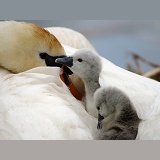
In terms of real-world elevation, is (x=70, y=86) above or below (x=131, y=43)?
above

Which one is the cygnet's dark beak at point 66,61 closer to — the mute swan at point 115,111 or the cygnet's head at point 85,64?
the cygnet's head at point 85,64

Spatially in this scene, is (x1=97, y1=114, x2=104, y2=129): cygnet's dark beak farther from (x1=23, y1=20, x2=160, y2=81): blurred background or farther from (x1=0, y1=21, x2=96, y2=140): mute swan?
(x1=23, y1=20, x2=160, y2=81): blurred background

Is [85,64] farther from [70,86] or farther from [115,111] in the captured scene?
[115,111]

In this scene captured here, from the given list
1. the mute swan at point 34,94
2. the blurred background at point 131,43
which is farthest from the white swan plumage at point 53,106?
the blurred background at point 131,43

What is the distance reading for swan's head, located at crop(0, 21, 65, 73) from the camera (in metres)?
1.32

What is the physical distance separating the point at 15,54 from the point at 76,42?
0.56 metres

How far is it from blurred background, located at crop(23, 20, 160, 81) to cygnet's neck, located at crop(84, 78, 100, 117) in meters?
0.78

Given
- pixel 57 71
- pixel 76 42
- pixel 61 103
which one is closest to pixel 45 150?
pixel 61 103

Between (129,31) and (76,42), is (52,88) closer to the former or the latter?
(76,42)

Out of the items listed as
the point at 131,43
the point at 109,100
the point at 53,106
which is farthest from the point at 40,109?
the point at 131,43

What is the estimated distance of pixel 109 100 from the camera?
1196mm

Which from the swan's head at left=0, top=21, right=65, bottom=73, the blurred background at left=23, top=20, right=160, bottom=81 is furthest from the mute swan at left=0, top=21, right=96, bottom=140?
the blurred background at left=23, top=20, right=160, bottom=81

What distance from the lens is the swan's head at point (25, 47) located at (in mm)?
1318

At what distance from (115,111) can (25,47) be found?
0.28 meters
